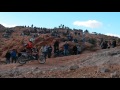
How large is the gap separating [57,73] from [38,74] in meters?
0.96

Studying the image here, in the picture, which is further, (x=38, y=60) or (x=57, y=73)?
(x=38, y=60)
